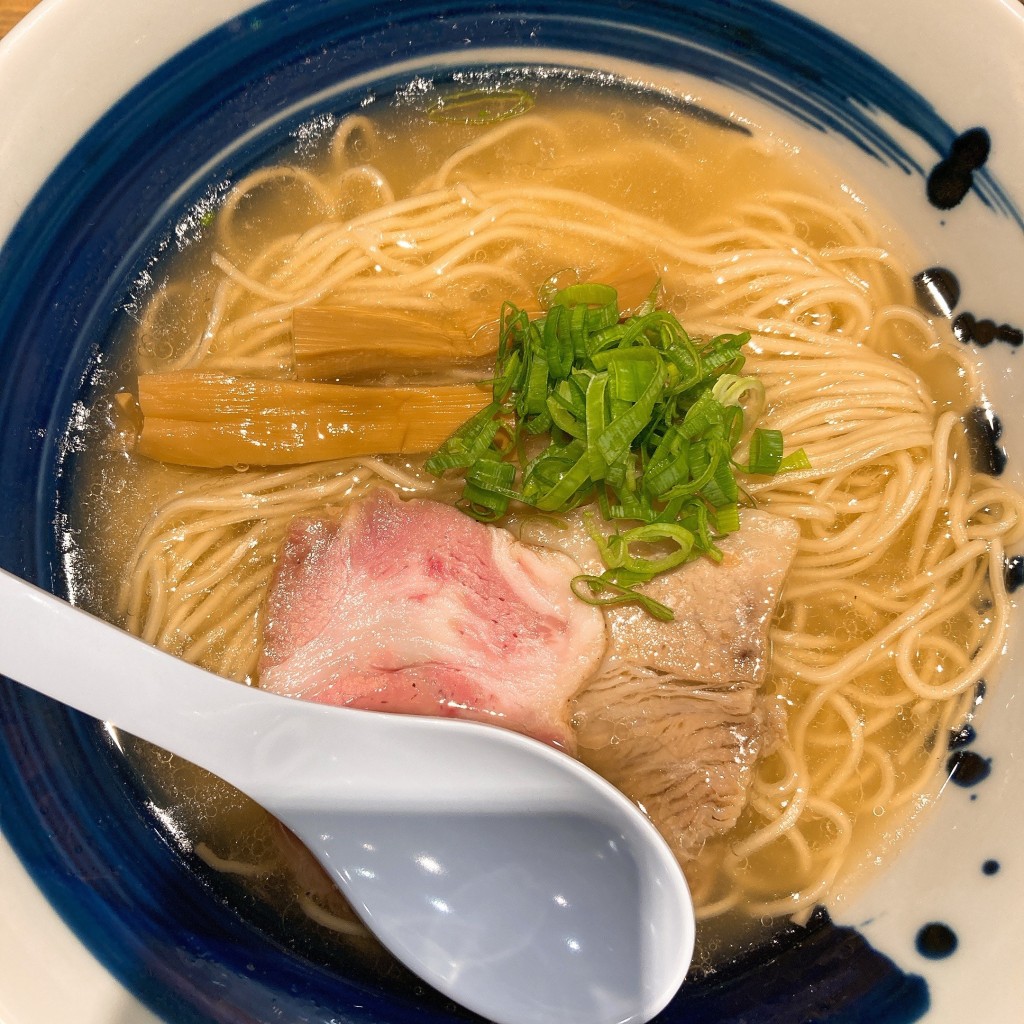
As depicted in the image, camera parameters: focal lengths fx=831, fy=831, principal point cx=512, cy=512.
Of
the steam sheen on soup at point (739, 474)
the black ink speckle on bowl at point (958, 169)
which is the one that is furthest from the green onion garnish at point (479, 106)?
the black ink speckle on bowl at point (958, 169)

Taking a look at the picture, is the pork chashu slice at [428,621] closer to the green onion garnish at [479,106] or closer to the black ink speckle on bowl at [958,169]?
the green onion garnish at [479,106]

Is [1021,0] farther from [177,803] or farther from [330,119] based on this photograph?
[177,803]

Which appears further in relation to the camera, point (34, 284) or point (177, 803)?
point (177, 803)

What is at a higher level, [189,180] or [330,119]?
[330,119]

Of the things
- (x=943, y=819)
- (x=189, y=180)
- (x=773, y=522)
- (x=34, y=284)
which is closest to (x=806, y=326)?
(x=773, y=522)

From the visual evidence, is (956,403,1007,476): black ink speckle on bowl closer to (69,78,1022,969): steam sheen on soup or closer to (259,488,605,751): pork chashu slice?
(69,78,1022,969): steam sheen on soup

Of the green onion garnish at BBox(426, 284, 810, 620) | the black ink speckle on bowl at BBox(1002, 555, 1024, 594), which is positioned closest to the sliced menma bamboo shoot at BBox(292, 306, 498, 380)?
the green onion garnish at BBox(426, 284, 810, 620)
